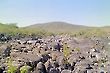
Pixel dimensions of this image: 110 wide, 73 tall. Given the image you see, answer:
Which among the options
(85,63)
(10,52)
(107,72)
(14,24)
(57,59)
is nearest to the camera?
(107,72)

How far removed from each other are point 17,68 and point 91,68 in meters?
5.09

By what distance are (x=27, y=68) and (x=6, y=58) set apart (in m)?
3.51

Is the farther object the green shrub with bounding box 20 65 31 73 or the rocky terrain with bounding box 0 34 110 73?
the rocky terrain with bounding box 0 34 110 73

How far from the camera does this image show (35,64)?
2153 centimetres

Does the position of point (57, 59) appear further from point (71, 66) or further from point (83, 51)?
point (83, 51)

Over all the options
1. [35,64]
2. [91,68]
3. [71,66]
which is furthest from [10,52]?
[91,68]

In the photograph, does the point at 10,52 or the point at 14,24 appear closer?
the point at 10,52

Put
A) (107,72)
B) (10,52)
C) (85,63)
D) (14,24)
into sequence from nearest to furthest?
(107,72) < (85,63) < (10,52) < (14,24)

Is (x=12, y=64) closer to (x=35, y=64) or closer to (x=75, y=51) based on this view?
(x=35, y=64)

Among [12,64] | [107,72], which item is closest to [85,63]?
[107,72]

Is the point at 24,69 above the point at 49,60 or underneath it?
underneath

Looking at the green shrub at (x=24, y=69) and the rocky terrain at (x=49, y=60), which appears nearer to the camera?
the green shrub at (x=24, y=69)

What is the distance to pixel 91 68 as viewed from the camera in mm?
20594

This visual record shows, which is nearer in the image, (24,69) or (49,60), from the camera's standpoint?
(24,69)
